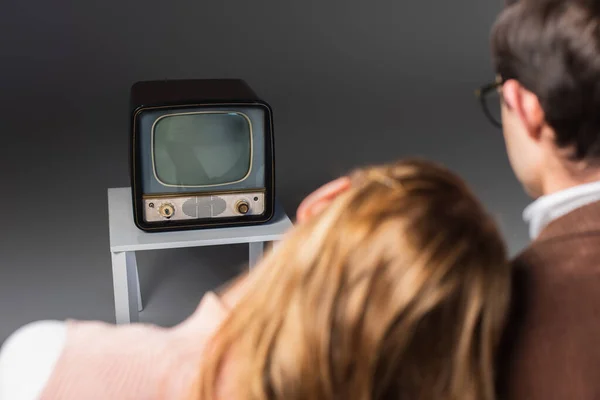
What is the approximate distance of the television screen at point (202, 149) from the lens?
2.03 meters

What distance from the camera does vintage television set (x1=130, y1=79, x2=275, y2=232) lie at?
2.00 metres

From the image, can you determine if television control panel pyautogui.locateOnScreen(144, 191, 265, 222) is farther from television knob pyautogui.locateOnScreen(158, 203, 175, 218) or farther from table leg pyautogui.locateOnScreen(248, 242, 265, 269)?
table leg pyautogui.locateOnScreen(248, 242, 265, 269)

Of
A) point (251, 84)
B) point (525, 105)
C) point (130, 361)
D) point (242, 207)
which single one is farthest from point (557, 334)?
point (251, 84)

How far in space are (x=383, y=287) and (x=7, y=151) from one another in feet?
10.4

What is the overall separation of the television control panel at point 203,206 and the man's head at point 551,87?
934 mm

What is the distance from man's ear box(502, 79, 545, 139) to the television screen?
0.94m

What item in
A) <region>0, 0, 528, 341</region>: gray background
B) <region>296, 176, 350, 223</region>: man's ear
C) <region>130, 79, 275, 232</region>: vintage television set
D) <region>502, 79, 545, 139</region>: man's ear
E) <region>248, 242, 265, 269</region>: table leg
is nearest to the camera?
<region>296, 176, 350, 223</region>: man's ear

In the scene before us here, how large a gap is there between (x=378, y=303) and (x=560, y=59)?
1.59 feet

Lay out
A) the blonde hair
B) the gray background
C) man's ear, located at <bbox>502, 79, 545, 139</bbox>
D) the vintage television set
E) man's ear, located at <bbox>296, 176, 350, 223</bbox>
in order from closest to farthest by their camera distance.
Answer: the blonde hair < man's ear, located at <bbox>296, 176, 350, 223</bbox> < man's ear, located at <bbox>502, 79, 545, 139</bbox> < the vintage television set < the gray background

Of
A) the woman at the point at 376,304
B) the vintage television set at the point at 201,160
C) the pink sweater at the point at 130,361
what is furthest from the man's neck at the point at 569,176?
the vintage television set at the point at 201,160

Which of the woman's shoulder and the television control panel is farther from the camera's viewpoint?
the television control panel

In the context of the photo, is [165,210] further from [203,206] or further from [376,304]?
[376,304]

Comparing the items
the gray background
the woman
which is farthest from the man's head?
the gray background

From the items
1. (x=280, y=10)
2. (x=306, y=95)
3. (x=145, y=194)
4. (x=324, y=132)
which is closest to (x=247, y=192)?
(x=145, y=194)
